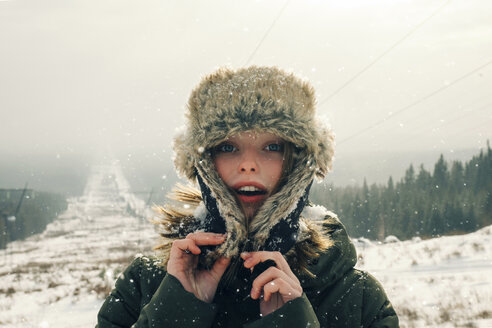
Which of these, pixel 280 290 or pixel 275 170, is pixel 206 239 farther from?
pixel 275 170

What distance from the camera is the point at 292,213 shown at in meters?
1.74

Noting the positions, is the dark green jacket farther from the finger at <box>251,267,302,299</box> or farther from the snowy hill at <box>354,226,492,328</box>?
the snowy hill at <box>354,226,492,328</box>

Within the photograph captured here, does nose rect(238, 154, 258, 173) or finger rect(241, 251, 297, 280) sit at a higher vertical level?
nose rect(238, 154, 258, 173)

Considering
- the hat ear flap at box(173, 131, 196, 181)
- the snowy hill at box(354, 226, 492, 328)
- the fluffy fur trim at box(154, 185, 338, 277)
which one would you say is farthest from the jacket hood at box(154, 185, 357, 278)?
the snowy hill at box(354, 226, 492, 328)

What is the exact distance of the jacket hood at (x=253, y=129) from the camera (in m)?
1.70

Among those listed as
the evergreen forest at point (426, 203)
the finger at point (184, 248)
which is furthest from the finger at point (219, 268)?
the evergreen forest at point (426, 203)

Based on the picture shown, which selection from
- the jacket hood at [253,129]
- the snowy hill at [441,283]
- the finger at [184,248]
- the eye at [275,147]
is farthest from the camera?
the snowy hill at [441,283]

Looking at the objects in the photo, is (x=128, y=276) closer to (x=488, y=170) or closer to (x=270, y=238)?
(x=270, y=238)

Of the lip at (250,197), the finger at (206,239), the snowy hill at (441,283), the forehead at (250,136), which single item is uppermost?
the forehead at (250,136)

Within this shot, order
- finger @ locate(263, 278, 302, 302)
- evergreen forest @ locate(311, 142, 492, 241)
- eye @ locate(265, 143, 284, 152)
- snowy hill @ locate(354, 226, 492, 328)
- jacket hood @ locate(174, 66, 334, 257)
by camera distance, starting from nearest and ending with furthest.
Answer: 1. finger @ locate(263, 278, 302, 302)
2. jacket hood @ locate(174, 66, 334, 257)
3. eye @ locate(265, 143, 284, 152)
4. snowy hill @ locate(354, 226, 492, 328)
5. evergreen forest @ locate(311, 142, 492, 241)

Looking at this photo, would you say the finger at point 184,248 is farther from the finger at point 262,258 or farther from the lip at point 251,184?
the lip at point 251,184

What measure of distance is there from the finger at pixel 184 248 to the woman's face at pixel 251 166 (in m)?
0.32

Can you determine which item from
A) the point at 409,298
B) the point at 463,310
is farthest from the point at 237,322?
the point at 409,298

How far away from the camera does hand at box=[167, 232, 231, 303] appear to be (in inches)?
61.0
